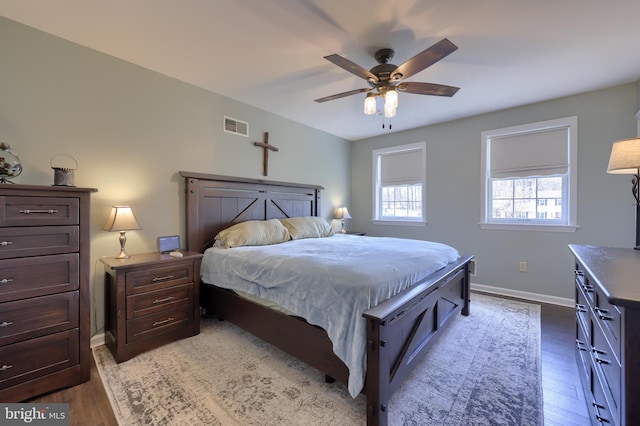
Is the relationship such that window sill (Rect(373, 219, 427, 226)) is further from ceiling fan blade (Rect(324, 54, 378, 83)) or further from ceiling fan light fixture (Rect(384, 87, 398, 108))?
ceiling fan blade (Rect(324, 54, 378, 83))

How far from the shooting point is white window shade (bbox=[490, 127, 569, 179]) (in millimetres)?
3422

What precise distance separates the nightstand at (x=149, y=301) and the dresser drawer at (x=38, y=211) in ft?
1.70

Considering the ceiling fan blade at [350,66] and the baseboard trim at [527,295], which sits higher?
the ceiling fan blade at [350,66]

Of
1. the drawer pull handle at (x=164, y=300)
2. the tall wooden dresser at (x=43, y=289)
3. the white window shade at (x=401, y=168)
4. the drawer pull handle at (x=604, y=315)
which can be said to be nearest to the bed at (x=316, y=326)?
the drawer pull handle at (x=164, y=300)

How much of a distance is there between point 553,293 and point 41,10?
586 centimetres

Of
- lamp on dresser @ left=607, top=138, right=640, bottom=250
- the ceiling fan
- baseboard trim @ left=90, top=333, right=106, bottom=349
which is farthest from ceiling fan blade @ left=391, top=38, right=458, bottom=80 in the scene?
baseboard trim @ left=90, top=333, right=106, bottom=349

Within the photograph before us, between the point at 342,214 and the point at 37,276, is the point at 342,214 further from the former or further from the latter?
the point at 37,276

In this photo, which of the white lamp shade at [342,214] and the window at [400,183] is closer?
the window at [400,183]

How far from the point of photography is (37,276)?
67.8 inches

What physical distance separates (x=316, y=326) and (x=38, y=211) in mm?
1984

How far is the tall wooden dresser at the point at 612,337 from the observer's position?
2.83 feet

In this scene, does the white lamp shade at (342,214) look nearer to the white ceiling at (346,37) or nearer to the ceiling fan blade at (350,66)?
the white ceiling at (346,37)

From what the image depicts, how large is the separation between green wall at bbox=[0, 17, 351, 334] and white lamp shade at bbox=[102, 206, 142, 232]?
0.74ft

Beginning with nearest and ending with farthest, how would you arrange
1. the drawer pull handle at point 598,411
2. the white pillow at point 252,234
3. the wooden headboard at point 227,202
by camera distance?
the drawer pull handle at point 598,411 < the white pillow at point 252,234 < the wooden headboard at point 227,202
